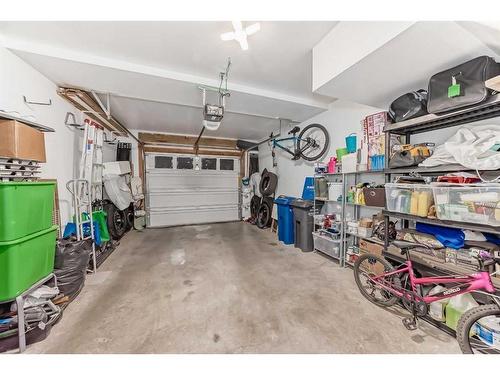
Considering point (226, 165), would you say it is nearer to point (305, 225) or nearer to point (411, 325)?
point (305, 225)

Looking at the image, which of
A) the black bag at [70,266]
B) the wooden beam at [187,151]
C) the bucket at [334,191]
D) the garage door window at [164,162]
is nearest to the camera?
the black bag at [70,266]

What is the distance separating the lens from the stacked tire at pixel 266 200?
18.4 ft

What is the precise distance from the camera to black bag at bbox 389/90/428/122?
199 centimetres

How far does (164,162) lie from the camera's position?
20.2ft

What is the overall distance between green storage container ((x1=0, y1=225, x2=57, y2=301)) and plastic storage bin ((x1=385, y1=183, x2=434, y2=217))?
11.3 feet

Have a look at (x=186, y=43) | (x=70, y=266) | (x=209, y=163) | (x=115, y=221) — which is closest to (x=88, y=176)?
(x=70, y=266)

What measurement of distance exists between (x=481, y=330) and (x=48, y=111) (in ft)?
16.5

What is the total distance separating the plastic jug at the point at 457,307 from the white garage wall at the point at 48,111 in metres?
4.07

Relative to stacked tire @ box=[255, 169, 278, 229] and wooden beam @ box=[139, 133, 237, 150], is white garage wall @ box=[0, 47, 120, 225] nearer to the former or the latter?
wooden beam @ box=[139, 133, 237, 150]

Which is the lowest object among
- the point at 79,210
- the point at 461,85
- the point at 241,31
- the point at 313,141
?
the point at 79,210

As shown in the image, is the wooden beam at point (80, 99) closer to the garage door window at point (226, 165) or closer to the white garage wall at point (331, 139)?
the garage door window at point (226, 165)

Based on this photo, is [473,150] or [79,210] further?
[79,210]

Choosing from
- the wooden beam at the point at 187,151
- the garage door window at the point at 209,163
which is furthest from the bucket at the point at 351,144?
the garage door window at the point at 209,163
